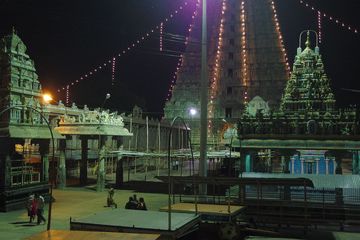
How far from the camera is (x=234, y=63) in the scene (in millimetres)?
67125

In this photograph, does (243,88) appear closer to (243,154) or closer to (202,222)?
(243,154)

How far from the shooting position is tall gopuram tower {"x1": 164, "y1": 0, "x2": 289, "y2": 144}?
214 feet

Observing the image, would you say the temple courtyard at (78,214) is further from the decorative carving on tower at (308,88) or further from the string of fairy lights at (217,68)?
the string of fairy lights at (217,68)

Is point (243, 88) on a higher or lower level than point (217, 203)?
higher

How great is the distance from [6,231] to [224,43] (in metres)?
53.8

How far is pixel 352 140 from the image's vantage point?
86.3 feet

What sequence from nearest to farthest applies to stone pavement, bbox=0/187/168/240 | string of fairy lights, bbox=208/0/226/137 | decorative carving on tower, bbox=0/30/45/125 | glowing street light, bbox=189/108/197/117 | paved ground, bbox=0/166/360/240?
paved ground, bbox=0/166/360/240
stone pavement, bbox=0/187/168/240
decorative carving on tower, bbox=0/30/45/125
glowing street light, bbox=189/108/197/117
string of fairy lights, bbox=208/0/226/137

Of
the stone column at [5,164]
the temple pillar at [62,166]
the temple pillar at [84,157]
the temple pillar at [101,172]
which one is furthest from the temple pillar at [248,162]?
the stone column at [5,164]

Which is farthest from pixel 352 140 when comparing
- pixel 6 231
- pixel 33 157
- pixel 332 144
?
pixel 33 157

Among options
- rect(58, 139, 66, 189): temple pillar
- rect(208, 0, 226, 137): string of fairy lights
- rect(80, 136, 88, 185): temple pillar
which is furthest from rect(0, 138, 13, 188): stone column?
rect(208, 0, 226, 137): string of fairy lights

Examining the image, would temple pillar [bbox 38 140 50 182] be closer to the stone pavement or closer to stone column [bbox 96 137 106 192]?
the stone pavement

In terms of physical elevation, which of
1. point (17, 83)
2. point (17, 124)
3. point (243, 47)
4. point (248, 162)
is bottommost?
point (248, 162)

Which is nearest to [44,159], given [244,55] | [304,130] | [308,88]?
[304,130]

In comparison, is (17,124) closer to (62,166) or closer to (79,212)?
(79,212)
